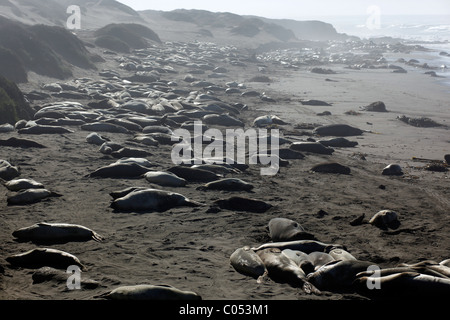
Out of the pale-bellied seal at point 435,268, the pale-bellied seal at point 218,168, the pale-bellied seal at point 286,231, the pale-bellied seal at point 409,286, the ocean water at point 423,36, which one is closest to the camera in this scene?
the pale-bellied seal at point 409,286

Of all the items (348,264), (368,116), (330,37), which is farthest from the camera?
(330,37)

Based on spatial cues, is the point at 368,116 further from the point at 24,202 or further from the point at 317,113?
the point at 24,202

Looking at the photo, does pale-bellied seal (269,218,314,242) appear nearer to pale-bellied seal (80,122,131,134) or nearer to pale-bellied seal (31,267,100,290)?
pale-bellied seal (31,267,100,290)

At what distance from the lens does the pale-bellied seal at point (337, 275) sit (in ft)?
15.9

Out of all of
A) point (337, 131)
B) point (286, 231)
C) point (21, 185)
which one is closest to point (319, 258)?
point (286, 231)

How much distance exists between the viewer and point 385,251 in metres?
6.09

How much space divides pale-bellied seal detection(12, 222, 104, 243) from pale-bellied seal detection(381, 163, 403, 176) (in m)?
6.41

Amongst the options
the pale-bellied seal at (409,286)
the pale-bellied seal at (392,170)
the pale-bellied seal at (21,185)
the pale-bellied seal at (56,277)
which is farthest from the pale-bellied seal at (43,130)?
the pale-bellied seal at (409,286)

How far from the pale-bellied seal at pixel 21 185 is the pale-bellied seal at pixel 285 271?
411 cm

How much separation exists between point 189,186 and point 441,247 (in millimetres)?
3987

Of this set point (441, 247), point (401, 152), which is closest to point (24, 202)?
point (441, 247)

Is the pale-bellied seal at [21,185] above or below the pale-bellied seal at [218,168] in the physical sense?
above

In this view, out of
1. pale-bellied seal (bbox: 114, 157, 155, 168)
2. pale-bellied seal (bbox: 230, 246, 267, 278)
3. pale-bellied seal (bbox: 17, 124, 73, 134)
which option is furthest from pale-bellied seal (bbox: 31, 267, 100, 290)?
pale-bellied seal (bbox: 17, 124, 73, 134)

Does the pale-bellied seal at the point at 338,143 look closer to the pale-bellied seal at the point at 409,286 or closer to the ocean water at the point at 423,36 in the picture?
the pale-bellied seal at the point at 409,286
